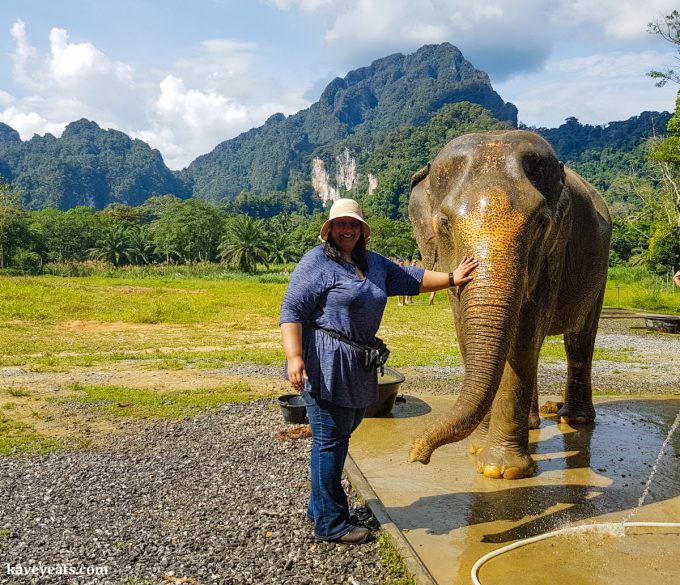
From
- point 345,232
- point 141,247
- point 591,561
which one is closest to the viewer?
point 591,561

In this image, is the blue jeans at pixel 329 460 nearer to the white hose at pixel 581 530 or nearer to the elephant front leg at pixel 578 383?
the white hose at pixel 581 530

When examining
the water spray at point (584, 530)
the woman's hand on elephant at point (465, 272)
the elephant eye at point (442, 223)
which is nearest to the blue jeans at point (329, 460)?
the water spray at point (584, 530)

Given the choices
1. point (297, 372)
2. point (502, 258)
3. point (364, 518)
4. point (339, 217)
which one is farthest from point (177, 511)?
point (502, 258)

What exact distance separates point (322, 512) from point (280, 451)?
2121 mm

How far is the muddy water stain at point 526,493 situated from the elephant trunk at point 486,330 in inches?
15.7

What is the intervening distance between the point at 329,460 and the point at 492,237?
188 centimetres

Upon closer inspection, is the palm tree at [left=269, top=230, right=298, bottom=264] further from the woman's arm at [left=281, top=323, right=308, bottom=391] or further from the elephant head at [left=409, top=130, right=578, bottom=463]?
the woman's arm at [left=281, top=323, right=308, bottom=391]

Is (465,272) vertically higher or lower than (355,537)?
higher

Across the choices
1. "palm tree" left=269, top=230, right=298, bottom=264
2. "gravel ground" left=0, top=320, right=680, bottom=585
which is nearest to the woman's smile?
"gravel ground" left=0, top=320, right=680, bottom=585

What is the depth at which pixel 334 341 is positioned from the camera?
397 centimetres

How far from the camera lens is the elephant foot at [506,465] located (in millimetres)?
5387

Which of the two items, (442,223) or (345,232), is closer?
(345,232)

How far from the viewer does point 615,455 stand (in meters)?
6.19

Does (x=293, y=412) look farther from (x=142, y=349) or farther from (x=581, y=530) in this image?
(x=142, y=349)
